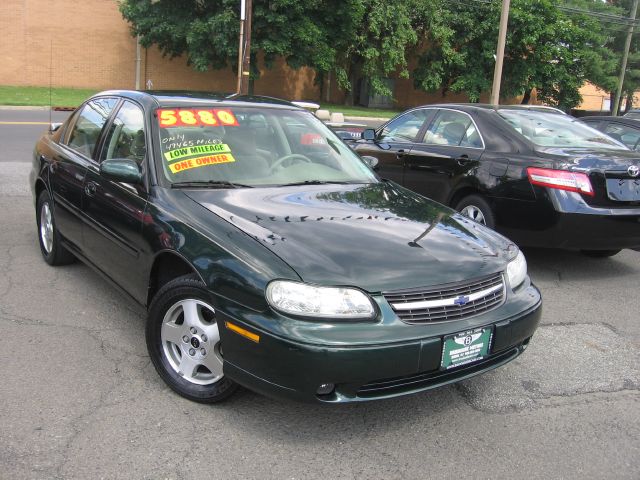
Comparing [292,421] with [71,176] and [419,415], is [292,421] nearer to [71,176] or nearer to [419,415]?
[419,415]

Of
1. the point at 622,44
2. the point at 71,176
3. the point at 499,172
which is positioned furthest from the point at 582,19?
the point at 71,176

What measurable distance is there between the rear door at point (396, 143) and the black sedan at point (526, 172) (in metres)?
0.02

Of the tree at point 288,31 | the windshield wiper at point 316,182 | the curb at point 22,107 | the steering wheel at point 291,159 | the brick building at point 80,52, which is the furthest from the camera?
the brick building at point 80,52

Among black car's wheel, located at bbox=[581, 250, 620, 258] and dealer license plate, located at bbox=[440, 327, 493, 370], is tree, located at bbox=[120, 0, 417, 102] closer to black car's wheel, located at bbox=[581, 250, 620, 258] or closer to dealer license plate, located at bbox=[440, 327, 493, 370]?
black car's wheel, located at bbox=[581, 250, 620, 258]

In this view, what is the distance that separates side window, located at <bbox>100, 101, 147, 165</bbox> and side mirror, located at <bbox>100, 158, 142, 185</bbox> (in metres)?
0.14

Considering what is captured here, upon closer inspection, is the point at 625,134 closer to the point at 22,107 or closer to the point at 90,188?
the point at 90,188

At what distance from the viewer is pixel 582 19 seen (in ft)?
114

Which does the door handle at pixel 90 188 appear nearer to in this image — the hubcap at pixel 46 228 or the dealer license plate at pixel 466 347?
the hubcap at pixel 46 228

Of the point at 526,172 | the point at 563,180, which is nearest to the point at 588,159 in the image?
the point at 563,180

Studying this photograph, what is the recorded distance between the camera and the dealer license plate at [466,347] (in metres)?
2.76

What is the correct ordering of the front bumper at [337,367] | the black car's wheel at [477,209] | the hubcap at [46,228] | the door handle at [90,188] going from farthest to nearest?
the black car's wheel at [477,209]
the hubcap at [46,228]
the door handle at [90,188]
the front bumper at [337,367]

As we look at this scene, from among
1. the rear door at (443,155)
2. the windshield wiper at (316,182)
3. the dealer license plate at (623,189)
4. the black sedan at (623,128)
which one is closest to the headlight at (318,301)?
the windshield wiper at (316,182)

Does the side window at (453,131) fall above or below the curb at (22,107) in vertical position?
above

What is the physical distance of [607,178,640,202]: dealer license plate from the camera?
5.23m
